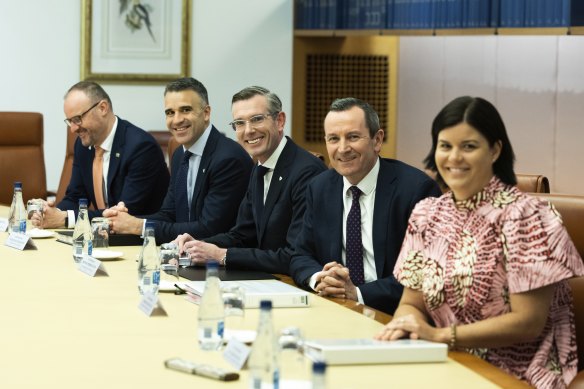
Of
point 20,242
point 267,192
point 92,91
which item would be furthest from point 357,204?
point 92,91

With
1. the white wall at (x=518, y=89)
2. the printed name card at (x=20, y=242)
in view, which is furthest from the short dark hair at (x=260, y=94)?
the white wall at (x=518, y=89)

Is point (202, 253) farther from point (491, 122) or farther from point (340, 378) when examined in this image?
point (340, 378)

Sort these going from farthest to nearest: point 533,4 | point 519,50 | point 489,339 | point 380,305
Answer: point 519,50
point 533,4
point 380,305
point 489,339

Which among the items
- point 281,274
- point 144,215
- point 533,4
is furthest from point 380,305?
point 533,4

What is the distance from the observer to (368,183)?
3.81 m

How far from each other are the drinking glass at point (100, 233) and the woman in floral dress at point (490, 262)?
1.68 m

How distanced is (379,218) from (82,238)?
1.21 m

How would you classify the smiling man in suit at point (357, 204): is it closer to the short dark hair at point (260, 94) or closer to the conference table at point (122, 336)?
the conference table at point (122, 336)

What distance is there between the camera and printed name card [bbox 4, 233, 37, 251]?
4.34 m

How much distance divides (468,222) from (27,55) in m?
5.85

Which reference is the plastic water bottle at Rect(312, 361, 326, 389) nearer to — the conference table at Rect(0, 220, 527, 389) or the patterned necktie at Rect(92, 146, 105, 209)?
the conference table at Rect(0, 220, 527, 389)

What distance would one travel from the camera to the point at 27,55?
7934 millimetres

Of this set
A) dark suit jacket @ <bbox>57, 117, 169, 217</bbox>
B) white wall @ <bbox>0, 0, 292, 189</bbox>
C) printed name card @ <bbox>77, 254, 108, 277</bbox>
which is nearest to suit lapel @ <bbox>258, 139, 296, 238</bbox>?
printed name card @ <bbox>77, 254, 108, 277</bbox>

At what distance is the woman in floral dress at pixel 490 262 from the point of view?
265 centimetres
